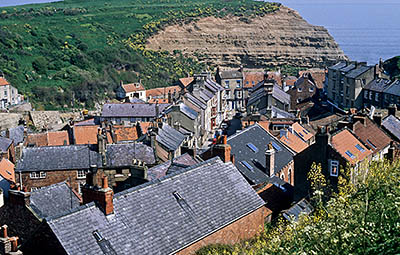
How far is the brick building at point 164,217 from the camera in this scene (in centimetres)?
1620

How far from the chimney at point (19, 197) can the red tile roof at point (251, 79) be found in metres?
67.2

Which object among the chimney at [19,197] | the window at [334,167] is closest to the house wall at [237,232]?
the window at [334,167]

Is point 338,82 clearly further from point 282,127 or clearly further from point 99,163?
point 99,163

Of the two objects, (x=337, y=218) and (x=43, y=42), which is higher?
(x=337, y=218)

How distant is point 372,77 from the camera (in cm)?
6450

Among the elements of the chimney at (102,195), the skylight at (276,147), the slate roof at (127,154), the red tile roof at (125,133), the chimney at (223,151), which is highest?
the chimney at (102,195)

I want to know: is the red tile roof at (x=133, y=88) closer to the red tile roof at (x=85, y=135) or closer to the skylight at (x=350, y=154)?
the red tile roof at (x=85, y=135)

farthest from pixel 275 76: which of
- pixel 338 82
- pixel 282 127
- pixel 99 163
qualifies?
pixel 99 163

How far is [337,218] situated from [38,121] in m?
54.8

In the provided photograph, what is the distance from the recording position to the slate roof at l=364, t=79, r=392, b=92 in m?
61.0

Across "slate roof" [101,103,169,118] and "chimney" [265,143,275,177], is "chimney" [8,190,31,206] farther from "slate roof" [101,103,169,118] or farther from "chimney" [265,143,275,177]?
"slate roof" [101,103,169,118]

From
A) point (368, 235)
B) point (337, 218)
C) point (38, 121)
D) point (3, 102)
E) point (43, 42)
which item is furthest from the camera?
Answer: point (43, 42)

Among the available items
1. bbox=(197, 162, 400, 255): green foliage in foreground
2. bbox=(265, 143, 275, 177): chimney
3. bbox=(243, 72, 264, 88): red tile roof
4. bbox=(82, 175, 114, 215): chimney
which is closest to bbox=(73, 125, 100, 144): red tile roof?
bbox=(265, 143, 275, 177): chimney

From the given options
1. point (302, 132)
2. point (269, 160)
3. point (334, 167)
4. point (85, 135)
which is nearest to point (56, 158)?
point (85, 135)
